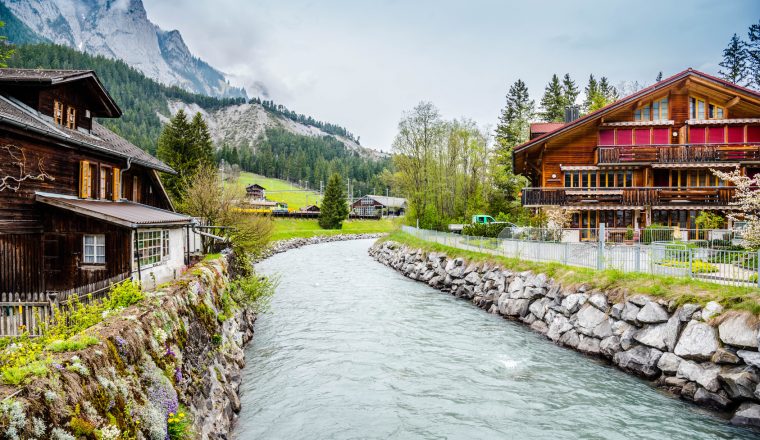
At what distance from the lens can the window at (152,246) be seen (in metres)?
16.3

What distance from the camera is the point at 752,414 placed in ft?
31.8

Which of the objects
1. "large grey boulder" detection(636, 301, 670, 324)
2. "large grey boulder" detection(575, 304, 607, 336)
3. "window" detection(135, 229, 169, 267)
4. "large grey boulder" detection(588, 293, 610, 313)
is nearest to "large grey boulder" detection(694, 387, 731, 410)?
"large grey boulder" detection(636, 301, 670, 324)

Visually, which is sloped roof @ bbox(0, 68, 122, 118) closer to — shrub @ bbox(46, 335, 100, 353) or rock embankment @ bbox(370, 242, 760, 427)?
shrub @ bbox(46, 335, 100, 353)

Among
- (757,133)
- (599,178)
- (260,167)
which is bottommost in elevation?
(599,178)

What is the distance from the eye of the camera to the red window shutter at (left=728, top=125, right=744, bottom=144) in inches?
1217

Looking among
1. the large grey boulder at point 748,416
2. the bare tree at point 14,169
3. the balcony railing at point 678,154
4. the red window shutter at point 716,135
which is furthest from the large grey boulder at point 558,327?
the red window shutter at point 716,135

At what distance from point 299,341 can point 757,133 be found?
3509cm

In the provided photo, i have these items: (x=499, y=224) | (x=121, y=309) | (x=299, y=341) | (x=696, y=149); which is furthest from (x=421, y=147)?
(x=121, y=309)

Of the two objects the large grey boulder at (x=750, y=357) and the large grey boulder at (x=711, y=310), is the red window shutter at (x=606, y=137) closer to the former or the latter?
the large grey boulder at (x=711, y=310)

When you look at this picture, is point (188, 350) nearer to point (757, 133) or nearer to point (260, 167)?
point (757, 133)

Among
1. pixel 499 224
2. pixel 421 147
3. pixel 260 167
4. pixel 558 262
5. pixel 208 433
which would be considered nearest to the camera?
pixel 208 433

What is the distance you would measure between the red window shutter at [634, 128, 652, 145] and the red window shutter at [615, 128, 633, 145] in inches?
14.7

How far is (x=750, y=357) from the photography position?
10.1m

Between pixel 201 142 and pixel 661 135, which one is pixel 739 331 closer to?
pixel 661 135
